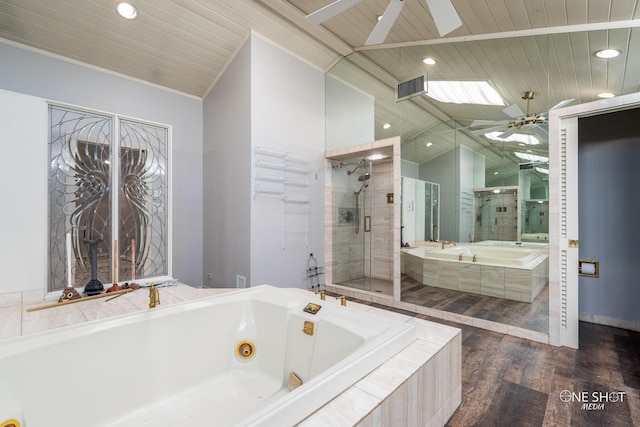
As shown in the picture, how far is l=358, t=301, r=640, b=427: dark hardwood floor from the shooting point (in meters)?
1.62

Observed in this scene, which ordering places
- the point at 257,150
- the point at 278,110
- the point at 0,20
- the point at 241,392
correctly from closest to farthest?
the point at 241,392, the point at 0,20, the point at 257,150, the point at 278,110

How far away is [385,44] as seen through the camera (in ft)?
12.0

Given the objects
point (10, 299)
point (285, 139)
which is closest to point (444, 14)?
point (285, 139)

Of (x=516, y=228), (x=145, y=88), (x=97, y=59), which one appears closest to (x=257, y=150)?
(x=145, y=88)

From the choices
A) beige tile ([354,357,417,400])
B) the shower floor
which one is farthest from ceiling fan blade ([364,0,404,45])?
the shower floor

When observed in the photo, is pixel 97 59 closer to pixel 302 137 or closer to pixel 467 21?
pixel 302 137

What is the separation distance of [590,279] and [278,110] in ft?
12.5

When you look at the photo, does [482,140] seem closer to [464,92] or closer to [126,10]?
[464,92]

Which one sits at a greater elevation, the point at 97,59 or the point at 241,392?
the point at 97,59

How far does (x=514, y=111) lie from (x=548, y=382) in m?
2.23

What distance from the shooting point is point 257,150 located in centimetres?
343

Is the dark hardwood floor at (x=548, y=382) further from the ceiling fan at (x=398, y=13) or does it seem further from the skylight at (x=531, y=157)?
the ceiling fan at (x=398, y=13)

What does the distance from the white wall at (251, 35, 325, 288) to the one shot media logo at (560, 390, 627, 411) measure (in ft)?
8.88

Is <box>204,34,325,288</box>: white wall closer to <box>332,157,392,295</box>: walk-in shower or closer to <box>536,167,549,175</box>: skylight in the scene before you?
<box>332,157,392,295</box>: walk-in shower
